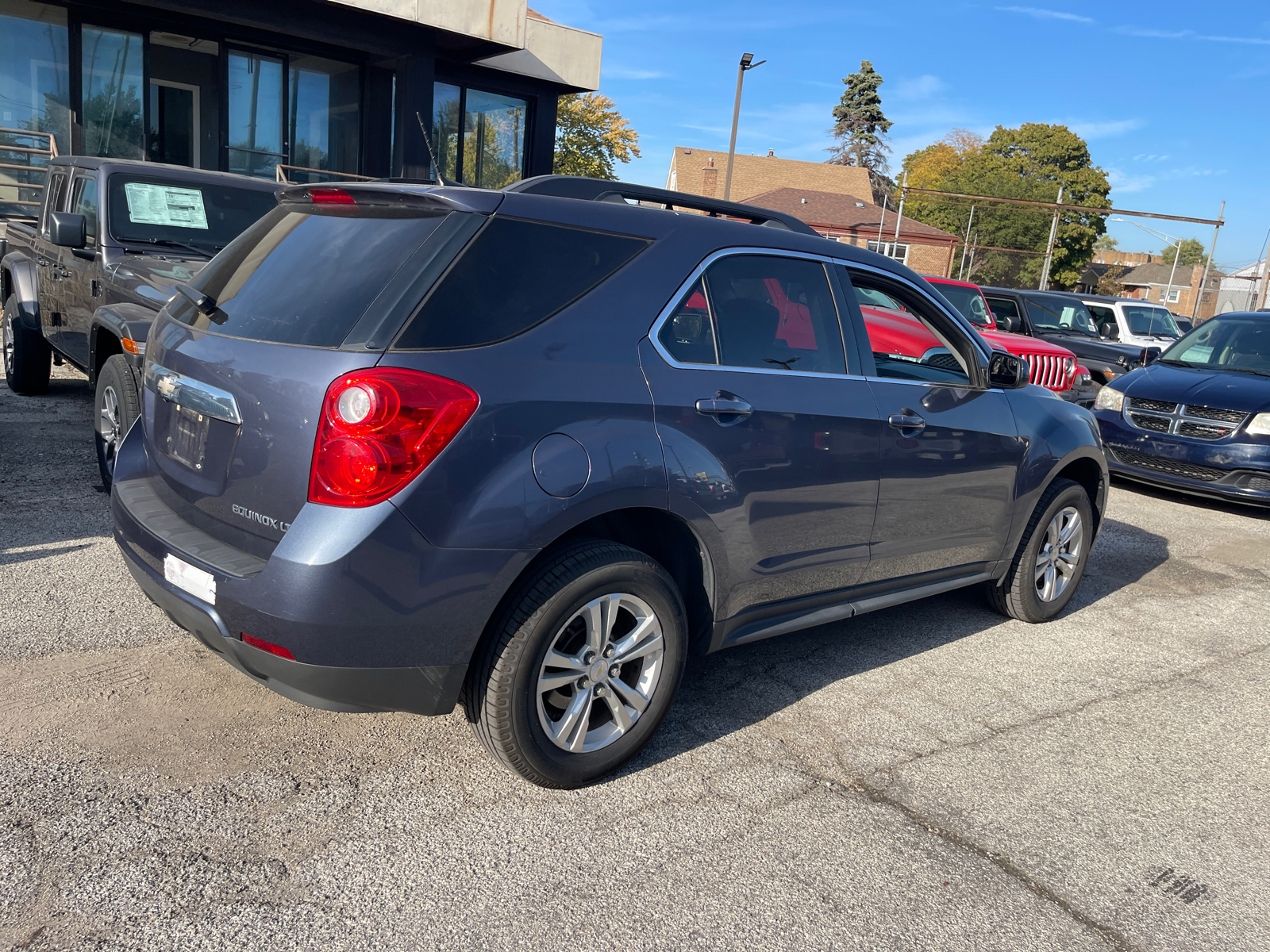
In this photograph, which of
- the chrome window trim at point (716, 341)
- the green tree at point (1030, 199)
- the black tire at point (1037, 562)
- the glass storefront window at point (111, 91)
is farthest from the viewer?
the green tree at point (1030, 199)

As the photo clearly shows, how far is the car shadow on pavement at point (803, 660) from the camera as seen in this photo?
3.70 metres

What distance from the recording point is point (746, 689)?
4047mm

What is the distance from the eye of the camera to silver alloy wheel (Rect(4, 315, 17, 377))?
26.9ft

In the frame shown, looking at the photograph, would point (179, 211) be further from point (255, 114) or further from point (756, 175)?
point (756, 175)

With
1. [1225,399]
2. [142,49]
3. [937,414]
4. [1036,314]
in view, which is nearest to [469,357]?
[937,414]

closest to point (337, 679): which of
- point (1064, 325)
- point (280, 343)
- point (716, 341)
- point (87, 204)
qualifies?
point (280, 343)

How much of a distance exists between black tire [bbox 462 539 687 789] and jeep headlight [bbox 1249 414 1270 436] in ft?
23.2

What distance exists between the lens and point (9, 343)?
8320 mm

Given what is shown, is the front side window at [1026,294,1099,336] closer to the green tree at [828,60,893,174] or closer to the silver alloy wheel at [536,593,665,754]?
the silver alloy wheel at [536,593,665,754]

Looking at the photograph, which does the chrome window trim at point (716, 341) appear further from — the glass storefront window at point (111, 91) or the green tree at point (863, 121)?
the green tree at point (863, 121)

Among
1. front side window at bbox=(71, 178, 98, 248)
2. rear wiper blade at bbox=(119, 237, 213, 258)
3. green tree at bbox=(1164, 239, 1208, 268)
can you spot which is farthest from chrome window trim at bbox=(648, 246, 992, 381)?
green tree at bbox=(1164, 239, 1208, 268)

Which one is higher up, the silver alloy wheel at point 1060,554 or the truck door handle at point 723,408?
the truck door handle at point 723,408

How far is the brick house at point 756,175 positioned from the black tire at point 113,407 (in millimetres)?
59236

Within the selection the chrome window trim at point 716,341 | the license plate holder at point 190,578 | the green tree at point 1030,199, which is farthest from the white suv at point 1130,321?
the green tree at point 1030,199
